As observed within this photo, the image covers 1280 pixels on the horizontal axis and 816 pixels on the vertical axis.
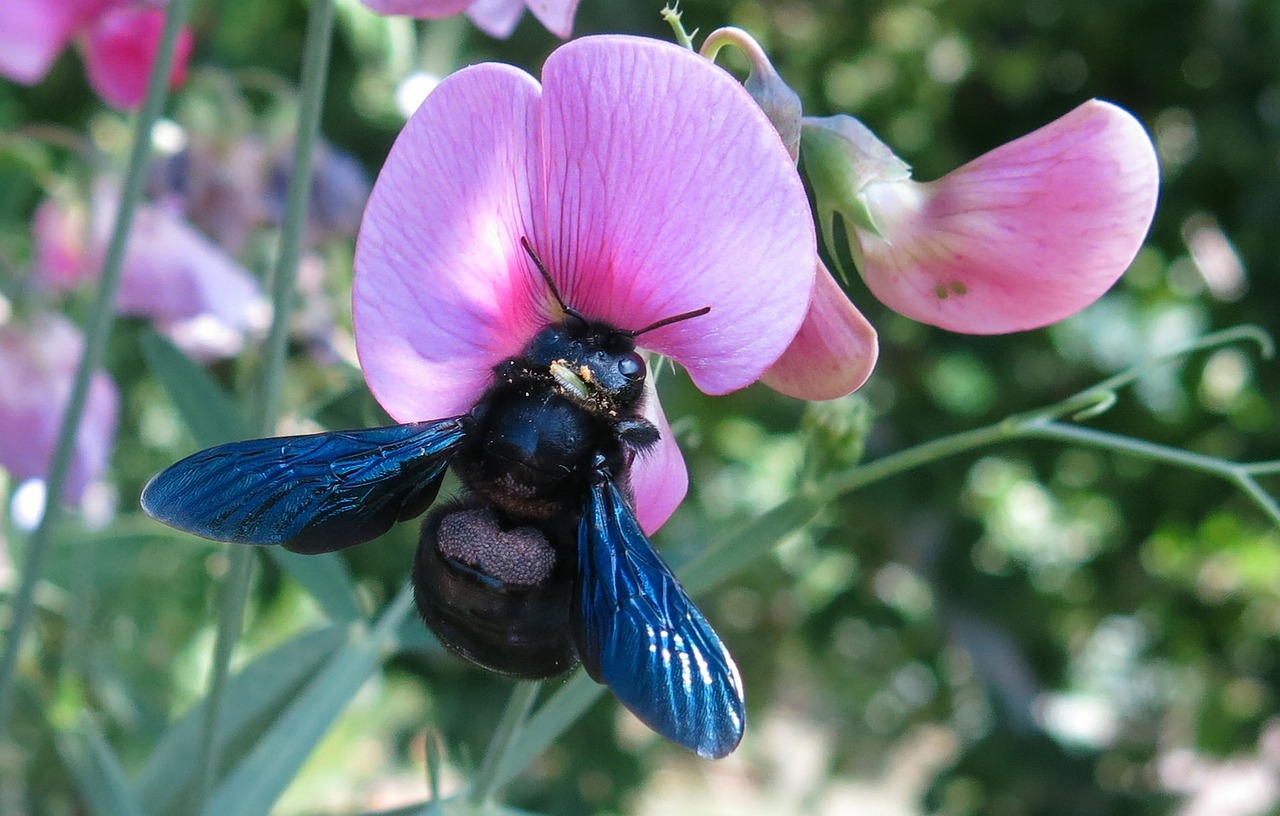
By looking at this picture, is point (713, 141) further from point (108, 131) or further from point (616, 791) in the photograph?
point (616, 791)

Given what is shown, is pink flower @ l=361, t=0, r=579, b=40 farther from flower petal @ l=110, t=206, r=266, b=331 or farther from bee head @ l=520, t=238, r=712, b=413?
flower petal @ l=110, t=206, r=266, b=331

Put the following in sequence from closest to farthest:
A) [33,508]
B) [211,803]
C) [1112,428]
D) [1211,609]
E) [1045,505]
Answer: [211,803] < [33,508] < [1112,428] < [1211,609] < [1045,505]

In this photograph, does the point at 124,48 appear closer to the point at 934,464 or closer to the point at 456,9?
the point at 456,9

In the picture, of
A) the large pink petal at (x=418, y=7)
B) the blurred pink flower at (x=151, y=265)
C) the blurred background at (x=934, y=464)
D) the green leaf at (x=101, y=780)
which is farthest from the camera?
the blurred background at (x=934, y=464)

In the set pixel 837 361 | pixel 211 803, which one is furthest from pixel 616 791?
pixel 837 361

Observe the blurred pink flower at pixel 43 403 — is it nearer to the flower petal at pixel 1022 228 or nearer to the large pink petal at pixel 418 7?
the large pink petal at pixel 418 7

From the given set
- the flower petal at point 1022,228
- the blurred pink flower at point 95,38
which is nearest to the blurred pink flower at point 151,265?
the blurred pink flower at point 95,38

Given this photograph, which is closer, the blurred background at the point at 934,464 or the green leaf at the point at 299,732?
the green leaf at the point at 299,732
